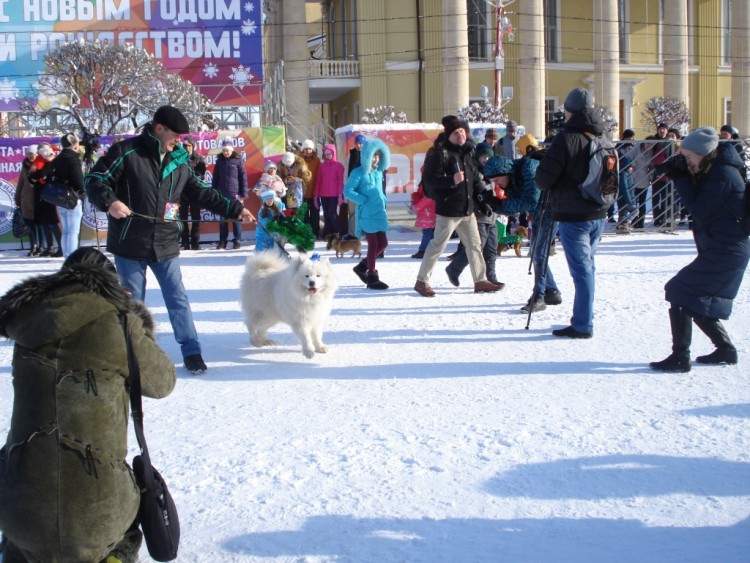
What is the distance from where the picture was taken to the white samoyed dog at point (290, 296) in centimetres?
591

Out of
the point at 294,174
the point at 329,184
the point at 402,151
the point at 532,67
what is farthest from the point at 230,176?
the point at 532,67

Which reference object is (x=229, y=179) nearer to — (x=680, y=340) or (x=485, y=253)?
(x=485, y=253)

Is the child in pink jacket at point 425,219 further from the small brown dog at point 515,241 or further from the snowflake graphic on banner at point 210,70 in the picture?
the snowflake graphic on banner at point 210,70

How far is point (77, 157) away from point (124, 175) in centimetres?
647

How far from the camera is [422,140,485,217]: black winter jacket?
823cm

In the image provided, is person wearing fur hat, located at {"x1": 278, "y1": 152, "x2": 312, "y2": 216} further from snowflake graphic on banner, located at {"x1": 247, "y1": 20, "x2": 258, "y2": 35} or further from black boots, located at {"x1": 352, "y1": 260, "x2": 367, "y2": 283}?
snowflake graphic on banner, located at {"x1": 247, "y1": 20, "x2": 258, "y2": 35}

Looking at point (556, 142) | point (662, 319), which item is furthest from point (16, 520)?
point (662, 319)

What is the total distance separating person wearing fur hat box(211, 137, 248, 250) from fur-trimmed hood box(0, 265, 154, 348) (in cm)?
1147

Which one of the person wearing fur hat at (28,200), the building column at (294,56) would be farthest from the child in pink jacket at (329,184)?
the building column at (294,56)

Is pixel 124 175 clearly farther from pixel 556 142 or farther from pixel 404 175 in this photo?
pixel 404 175

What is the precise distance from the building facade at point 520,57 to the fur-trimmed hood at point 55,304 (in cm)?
3043

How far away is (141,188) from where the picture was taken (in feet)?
17.4

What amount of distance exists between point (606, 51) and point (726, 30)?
1116cm

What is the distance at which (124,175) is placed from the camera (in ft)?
17.4
